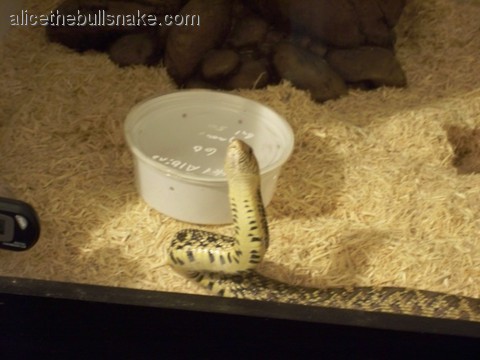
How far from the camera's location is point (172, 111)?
2.12m

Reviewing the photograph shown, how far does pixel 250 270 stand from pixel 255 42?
1062mm

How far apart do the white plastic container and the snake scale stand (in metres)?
0.17

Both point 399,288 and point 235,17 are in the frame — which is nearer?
point 399,288

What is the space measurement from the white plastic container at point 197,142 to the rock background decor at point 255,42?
0.29 metres

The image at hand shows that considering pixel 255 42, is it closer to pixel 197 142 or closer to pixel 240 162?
pixel 197 142

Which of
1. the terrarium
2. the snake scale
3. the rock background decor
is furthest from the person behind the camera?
the rock background decor

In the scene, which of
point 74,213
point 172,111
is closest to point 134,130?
point 172,111

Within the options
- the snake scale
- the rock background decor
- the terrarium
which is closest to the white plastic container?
the terrarium

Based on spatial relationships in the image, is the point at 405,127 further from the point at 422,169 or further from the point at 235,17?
the point at 235,17

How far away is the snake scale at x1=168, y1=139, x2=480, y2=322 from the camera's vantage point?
1.56m

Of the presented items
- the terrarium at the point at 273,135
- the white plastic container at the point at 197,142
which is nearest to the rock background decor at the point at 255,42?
the terrarium at the point at 273,135

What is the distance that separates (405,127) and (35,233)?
1420 mm

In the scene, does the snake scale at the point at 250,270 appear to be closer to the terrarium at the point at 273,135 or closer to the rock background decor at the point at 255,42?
the terrarium at the point at 273,135

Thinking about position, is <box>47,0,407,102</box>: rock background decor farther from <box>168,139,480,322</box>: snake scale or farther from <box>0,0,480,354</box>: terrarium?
<box>168,139,480,322</box>: snake scale
